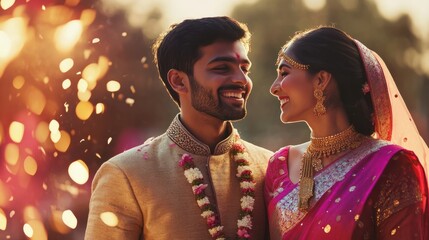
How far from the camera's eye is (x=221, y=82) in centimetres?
355

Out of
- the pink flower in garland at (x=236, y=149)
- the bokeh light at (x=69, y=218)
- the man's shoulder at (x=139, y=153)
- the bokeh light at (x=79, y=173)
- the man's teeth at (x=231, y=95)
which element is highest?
the man's teeth at (x=231, y=95)

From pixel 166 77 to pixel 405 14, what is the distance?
10776mm

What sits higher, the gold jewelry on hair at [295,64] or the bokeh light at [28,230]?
the gold jewelry on hair at [295,64]

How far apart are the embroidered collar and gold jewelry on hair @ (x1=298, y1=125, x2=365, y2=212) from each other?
0.36 m

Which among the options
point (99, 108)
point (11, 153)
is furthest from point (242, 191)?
point (99, 108)

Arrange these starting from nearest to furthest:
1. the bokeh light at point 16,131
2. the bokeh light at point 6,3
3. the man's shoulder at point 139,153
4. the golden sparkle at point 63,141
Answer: the man's shoulder at point 139,153 → the bokeh light at point 6,3 → the bokeh light at point 16,131 → the golden sparkle at point 63,141

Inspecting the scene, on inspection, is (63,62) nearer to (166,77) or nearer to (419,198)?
(166,77)

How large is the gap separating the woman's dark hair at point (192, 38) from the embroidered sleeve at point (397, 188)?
93 centimetres

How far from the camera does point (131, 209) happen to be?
11.2 ft

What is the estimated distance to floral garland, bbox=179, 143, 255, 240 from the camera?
3.42 meters

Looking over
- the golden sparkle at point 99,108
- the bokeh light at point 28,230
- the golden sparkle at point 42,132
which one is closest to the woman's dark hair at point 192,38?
the golden sparkle at point 42,132

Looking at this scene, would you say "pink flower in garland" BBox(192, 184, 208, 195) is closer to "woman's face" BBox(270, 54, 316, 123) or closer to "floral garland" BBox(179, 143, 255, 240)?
"floral garland" BBox(179, 143, 255, 240)

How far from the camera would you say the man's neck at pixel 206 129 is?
3.64 metres

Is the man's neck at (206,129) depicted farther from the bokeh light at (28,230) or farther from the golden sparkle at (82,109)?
the golden sparkle at (82,109)
